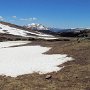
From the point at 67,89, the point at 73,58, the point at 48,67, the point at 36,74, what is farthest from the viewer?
the point at 73,58

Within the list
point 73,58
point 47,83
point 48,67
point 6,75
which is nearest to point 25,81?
point 47,83

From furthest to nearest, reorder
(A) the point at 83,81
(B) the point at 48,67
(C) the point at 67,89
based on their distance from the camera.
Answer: (B) the point at 48,67 → (A) the point at 83,81 → (C) the point at 67,89

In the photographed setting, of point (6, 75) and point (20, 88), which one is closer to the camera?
point (20, 88)

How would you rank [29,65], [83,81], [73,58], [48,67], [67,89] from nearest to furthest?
[67,89] → [83,81] → [48,67] → [29,65] → [73,58]

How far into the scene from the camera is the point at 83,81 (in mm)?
21547

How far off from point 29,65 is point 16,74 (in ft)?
14.1

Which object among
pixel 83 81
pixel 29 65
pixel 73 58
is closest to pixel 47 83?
pixel 83 81

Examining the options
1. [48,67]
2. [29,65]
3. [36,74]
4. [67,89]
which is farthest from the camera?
[29,65]

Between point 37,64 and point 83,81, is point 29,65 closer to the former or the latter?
point 37,64

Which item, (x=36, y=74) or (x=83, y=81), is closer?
(x=83, y=81)

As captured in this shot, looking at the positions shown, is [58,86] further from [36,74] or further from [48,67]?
[48,67]

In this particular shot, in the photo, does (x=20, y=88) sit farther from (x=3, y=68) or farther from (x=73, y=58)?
(x=73, y=58)

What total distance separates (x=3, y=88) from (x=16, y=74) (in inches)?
202

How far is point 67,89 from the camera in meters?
19.9
